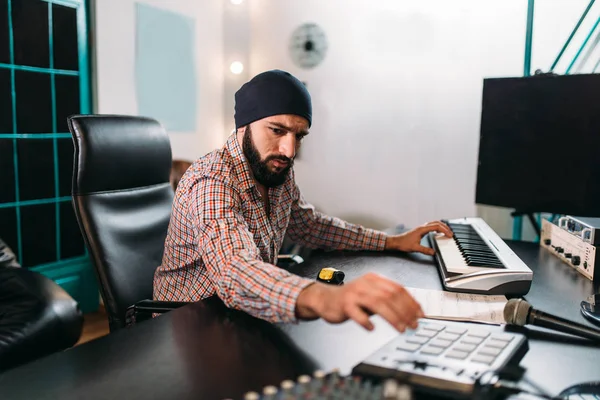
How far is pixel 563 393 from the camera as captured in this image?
771mm

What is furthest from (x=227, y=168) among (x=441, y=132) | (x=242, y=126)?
(x=441, y=132)

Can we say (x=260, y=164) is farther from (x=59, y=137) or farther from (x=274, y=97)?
(x=59, y=137)

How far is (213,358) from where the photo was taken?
0.88 m

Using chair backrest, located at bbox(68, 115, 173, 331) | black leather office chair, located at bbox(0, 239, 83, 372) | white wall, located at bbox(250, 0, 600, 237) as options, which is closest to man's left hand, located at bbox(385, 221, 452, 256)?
chair backrest, located at bbox(68, 115, 173, 331)

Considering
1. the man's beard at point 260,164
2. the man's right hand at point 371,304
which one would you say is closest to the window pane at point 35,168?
the man's beard at point 260,164

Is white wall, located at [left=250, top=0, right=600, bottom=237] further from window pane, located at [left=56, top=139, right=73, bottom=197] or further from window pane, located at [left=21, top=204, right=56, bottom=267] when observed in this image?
window pane, located at [left=21, top=204, right=56, bottom=267]

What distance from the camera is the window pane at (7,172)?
9.41 ft

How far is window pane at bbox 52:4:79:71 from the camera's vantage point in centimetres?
301

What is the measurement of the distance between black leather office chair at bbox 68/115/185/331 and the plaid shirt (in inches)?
4.5

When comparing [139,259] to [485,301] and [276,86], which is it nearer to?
[276,86]

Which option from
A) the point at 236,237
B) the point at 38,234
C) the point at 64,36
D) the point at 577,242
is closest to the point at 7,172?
the point at 38,234

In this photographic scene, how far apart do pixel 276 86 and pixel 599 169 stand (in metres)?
1.27

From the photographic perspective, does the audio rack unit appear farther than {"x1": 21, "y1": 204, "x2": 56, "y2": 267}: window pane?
Result: No

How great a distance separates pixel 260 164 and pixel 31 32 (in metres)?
2.14
